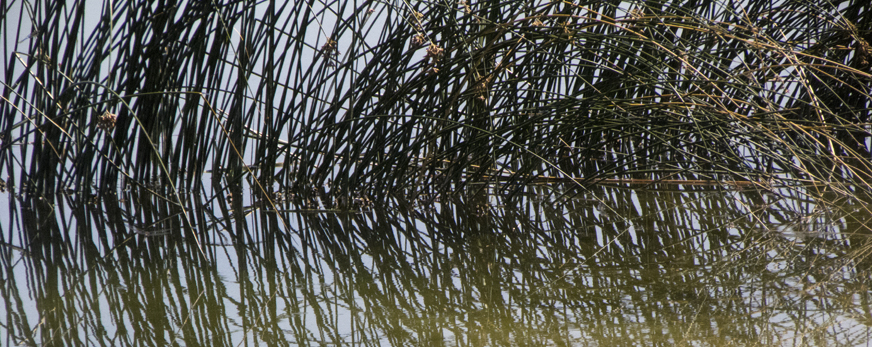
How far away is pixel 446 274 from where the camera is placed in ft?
3.21

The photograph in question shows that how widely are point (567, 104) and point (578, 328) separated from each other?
0.64 metres

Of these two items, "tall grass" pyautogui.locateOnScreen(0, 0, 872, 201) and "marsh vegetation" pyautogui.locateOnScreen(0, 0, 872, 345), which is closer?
"marsh vegetation" pyautogui.locateOnScreen(0, 0, 872, 345)

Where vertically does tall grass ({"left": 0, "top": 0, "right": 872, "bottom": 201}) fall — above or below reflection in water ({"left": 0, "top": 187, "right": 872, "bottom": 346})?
above

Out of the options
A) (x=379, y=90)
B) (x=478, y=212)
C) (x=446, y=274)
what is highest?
(x=379, y=90)

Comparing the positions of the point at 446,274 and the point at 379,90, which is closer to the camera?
the point at 446,274

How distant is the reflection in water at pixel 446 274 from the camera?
753mm

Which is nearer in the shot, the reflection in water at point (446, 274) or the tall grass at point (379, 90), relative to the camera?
the reflection in water at point (446, 274)

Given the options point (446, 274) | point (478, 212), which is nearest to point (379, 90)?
point (478, 212)

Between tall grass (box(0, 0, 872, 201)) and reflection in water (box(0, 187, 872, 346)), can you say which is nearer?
reflection in water (box(0, 187, 872, 346))

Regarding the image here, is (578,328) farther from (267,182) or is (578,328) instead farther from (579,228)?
(267,182)

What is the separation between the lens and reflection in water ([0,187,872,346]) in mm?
753

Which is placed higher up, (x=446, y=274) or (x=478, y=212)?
(x=478, y=212)

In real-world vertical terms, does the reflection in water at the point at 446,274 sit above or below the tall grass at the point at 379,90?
below

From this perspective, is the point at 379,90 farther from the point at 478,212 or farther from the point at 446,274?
the point at 446,274
